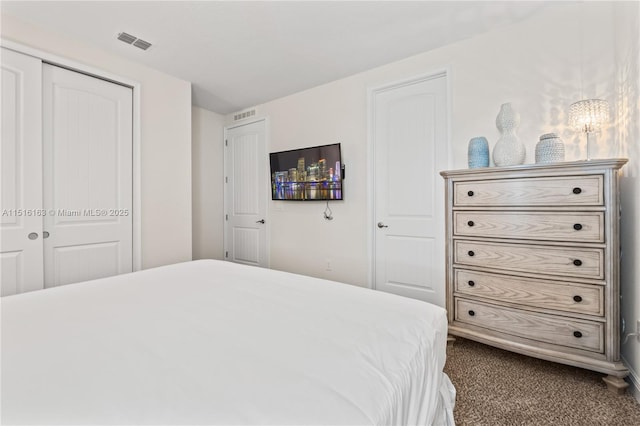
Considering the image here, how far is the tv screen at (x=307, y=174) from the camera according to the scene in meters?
3.35

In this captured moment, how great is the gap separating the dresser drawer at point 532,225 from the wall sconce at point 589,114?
0.58 m

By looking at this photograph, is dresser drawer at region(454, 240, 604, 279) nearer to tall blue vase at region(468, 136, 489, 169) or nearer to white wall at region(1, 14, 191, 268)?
tall blue vase at region(468, 136, 489, 169)

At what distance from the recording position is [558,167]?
181cm

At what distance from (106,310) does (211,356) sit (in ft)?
2.15

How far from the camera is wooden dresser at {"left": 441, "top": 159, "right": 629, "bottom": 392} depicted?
1.70 metres

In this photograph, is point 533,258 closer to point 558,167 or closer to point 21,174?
point 558,167

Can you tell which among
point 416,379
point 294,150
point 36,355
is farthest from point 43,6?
point 416,379

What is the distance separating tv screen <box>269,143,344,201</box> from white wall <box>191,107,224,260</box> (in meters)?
1.10

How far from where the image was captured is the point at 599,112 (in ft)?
6.23

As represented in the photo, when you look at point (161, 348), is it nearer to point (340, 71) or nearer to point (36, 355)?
point (36, 355)

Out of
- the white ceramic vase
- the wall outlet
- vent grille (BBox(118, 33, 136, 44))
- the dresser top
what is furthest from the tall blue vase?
vent grille (BBox(118, 33, 136, 44))

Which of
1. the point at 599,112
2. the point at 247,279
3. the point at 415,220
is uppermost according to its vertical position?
the point at 599,112

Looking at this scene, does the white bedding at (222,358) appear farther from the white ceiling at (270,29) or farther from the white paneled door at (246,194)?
the white paneled door at (246,194)

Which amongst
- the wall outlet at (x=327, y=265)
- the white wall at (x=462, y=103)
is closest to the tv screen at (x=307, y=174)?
the white wall at (x=462, y=103)
